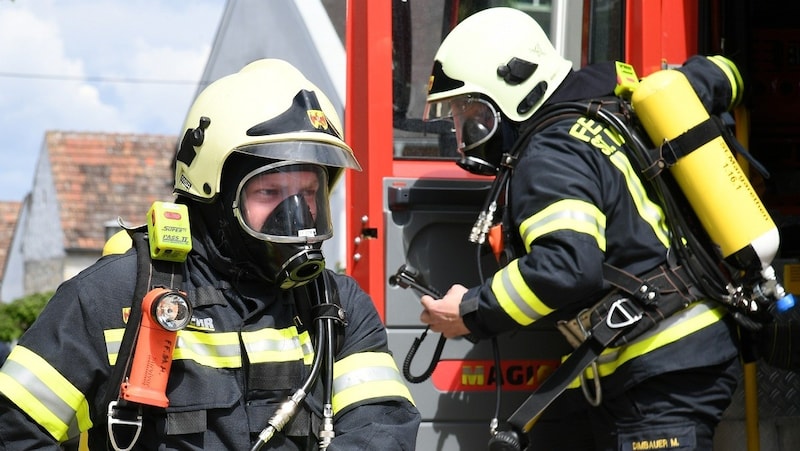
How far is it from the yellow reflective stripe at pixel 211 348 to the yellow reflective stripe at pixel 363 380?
0.24 m

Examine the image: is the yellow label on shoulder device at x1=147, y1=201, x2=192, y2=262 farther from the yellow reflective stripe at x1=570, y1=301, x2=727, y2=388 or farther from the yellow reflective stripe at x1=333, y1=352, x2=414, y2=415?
the yellow reflective stripe at x1=570, y1=301, x2=727, y2=388

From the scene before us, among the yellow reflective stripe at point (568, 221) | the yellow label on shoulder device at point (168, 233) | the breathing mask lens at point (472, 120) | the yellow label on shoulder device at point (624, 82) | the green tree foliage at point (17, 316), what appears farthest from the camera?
the green tree foliage at point (17, 316)

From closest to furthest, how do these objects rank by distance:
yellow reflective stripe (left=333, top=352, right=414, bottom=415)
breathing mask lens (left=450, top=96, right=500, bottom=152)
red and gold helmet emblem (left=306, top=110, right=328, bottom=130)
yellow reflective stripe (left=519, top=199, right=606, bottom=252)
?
1. yellow reflective stripe (left=333, top=352, right=414, bottom=415)
2. red and gold helmet emblem (left=306, top=110, right=328, bottom=130)
3. yellow reflective stripe (left=519, top=199, right=606, bottom=252)
4. breathing mask lens (left=450, top=96, right=500, bottom=152)

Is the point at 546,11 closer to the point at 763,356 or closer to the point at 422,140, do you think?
the point at 422,140

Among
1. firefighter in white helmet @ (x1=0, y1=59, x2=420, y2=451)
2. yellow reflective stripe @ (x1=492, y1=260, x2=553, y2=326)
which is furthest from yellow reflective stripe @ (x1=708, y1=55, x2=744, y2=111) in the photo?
firefighter in white helmet @ (x1=0, y1=59, x2=420, y2=451)

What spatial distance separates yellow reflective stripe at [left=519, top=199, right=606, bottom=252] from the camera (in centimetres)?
313

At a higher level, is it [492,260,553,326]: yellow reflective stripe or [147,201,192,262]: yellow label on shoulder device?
[147,201,192,262]: yellow label on shoulder device

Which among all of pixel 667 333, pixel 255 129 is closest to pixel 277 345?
pixel 255 129

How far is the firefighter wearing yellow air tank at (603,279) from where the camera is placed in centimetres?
315

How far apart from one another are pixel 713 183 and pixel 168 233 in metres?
1.67

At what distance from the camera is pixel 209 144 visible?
255 centimetres

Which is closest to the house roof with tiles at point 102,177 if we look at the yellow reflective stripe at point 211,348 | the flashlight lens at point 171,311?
the yellow reflective stripe at point 211,348

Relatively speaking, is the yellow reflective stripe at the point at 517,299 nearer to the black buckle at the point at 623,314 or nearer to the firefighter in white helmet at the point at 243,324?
the black buckle at the point at 623,314

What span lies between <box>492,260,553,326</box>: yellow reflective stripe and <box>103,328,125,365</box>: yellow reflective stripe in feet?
4.19
